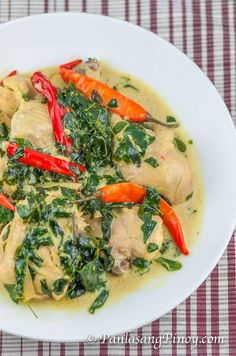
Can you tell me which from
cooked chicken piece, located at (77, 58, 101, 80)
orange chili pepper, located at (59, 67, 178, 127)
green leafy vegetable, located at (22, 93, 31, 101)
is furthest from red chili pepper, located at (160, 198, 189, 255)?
green leafy vegetable, located at (22, 93, 31, 101)

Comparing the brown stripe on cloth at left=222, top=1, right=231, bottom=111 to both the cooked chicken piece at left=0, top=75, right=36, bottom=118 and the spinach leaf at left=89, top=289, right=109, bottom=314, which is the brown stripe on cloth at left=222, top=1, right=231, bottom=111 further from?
the spinach leaf at left=89, top=289, right=109, bottom=314

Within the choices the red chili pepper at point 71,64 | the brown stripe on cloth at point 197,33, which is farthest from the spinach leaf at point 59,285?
the brown stripe on cloth at point 197,33

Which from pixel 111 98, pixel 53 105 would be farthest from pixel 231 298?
pixel 53 105

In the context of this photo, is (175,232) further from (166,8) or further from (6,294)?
(166,8)

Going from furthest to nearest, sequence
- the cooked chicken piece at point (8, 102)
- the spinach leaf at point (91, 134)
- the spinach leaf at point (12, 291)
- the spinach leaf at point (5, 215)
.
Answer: the cooked chicken piece at point (8, 102) → the spinach leaf at point (91, 134) → the spinach leaf at point (5, 215) → the spinach leaf at point (12, 291)

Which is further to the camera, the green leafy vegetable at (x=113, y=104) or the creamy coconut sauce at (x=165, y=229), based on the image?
the green leafy vegetable at (x=113, y=104)

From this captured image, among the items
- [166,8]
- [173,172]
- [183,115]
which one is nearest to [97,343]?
[173,172]

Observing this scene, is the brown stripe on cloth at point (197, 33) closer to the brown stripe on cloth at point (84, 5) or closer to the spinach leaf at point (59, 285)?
the brown stripe on cloth at point (84, 5)

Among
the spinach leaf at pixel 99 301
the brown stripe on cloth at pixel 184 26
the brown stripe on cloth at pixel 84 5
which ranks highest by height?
the brown stripe on cloth at pixel 84 5
